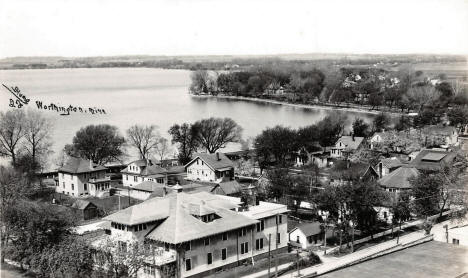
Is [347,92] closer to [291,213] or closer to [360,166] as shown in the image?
[360,166]

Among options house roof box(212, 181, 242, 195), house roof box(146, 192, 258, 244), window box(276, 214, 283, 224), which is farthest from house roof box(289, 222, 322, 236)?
house roof box(212, 181, 242, 195)

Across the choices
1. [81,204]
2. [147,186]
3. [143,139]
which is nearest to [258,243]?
[81,204]

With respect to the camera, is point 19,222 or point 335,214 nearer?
point 19,222

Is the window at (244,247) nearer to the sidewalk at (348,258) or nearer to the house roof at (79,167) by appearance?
the sidewalk at (348,258)

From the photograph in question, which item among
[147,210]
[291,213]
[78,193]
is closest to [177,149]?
[78,193]

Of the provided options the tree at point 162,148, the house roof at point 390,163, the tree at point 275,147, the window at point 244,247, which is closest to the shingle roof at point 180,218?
the window at point 244,247

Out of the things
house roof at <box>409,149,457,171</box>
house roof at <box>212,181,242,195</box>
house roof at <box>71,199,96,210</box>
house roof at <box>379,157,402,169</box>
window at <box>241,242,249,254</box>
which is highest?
house roof at <box>409,149,457,171</box>

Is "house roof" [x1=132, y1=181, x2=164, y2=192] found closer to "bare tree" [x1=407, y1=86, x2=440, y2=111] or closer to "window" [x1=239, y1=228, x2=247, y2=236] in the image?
"window" [x1=239, y1=228, x2=247, y2=236]
